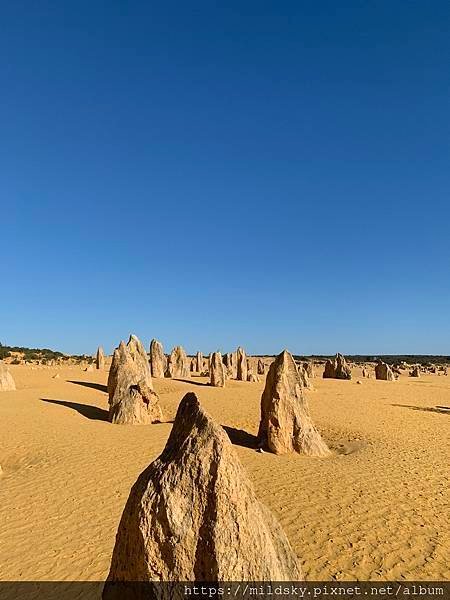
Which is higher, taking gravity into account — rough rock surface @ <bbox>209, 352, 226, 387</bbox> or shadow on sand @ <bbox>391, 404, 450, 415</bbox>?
rough rock surface @ <bbox>209, 352, 226, 387</bbox>

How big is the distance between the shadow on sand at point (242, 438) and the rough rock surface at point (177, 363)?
67.4 ft

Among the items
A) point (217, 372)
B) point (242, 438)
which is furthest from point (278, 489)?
point (217, 372)

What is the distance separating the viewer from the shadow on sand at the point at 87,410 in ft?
57.6

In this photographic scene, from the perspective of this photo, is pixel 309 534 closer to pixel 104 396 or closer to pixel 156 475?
pixel 156 475

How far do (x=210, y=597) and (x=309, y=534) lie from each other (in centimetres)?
441

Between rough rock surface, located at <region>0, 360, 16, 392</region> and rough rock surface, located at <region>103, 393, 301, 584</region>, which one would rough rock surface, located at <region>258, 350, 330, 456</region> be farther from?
rough rock surface, located at <region>0, 360, 16, 392</region>

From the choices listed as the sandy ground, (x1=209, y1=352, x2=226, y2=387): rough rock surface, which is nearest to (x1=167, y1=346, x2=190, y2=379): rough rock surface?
(x1=209, y1=352, x2=226, y2=387): rough rock surface

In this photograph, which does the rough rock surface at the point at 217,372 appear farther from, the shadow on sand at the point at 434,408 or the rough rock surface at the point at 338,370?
the rough rock surface at the point at 338,370

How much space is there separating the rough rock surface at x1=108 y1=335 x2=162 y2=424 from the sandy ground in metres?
0.67

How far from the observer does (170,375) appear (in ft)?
116

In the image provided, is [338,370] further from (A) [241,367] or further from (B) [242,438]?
(B) [242,438]

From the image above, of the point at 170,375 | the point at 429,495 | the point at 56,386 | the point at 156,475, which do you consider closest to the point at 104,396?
the point at 56,386

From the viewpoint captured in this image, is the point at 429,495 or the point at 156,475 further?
the point at 429,495

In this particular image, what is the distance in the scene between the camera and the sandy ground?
6.67 m
